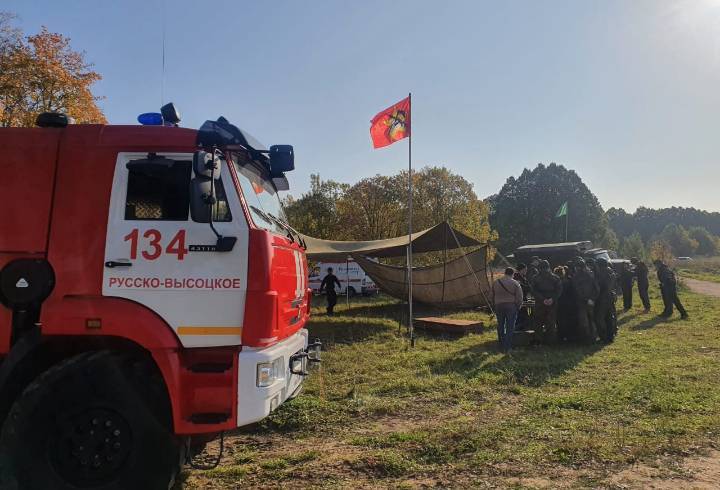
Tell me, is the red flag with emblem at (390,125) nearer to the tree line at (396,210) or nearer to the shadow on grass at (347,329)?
the shadow on grass at (347,329)

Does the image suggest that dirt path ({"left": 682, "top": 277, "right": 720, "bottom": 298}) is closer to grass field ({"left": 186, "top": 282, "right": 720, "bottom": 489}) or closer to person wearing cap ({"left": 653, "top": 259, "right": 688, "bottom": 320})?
person wearing cap ({"left": 653, "top": 259, "right": 688, "bottom": 320})

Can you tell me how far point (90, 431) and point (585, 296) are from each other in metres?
9.40

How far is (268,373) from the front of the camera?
3.58 metres

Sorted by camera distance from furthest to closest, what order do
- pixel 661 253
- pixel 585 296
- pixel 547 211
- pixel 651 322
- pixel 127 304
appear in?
1. pixel 547 211
2. pixel 661 253
3. pixel 651 322
4. pixel 585 296
5. pixel 127 304

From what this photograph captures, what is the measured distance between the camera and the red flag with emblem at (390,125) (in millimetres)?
11327

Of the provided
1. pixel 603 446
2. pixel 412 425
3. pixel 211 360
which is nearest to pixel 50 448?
pixel 211 360

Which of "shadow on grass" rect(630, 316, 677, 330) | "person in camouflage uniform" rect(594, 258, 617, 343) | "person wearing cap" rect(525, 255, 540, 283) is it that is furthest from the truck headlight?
"shadow on grass" rect(630, 316, 677, 330)

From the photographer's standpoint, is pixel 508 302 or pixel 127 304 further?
pixel 508 302

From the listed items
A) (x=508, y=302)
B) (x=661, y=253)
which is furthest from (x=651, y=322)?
(x=661, y=253)

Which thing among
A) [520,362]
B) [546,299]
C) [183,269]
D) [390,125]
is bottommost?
[520,362]

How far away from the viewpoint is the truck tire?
3.32 meters

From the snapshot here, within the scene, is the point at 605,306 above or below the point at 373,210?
below

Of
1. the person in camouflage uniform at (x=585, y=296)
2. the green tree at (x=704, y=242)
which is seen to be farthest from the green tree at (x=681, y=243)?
the person in camouflage uniform at (x=585, y=296)

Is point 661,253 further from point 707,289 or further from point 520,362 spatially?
point 520,362
